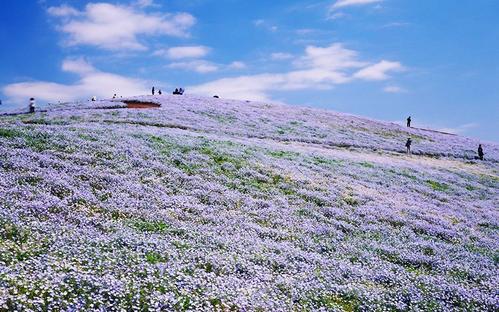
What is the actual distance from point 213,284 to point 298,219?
896 cm

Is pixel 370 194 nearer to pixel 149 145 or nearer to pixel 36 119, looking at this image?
pixel 149 145

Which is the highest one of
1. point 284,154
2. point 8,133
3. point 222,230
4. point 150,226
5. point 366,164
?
point 8,133

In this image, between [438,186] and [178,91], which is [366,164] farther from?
[178,91]

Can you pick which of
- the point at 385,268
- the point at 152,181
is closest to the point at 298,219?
the point at 385,268

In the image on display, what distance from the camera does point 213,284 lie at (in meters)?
10.6

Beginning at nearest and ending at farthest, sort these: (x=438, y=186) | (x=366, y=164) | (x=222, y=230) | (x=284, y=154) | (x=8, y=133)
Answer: (x=222, y=230), (x=8, y=133), (x=438, y=186), (x=284, y=154), (x=366, y=164)

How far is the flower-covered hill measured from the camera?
10.1 metres

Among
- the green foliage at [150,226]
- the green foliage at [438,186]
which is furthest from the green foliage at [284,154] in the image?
the green foliage at [150,226]

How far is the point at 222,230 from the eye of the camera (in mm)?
15781

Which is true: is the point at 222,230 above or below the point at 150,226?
below

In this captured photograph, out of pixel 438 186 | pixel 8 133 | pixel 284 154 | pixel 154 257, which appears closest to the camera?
pixel 154 257

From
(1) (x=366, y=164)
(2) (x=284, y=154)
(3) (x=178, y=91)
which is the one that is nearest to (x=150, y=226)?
(2) (x=284, y=154)

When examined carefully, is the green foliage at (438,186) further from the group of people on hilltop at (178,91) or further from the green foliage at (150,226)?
the group of people on hilltop at (178,91)

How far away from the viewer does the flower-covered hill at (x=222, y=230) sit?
10.1 m
